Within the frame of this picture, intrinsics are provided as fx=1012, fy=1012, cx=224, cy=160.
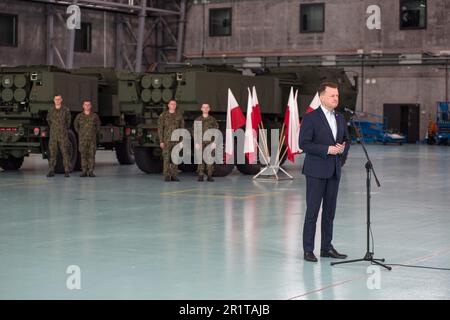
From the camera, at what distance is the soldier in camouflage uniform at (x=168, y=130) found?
20422mm

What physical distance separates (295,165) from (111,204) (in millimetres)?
12287

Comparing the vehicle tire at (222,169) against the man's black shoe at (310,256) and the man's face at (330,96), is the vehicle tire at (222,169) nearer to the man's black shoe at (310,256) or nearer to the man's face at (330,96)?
the man's black shoe at (310,256)

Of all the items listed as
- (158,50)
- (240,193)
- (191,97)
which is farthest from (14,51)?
(240,193)

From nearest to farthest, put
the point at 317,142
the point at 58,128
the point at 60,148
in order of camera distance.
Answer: the point at 317,142 < the point at 58,128 < the point at 60,148

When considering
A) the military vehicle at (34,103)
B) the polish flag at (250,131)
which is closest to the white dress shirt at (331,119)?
the polish flag at (250,131)

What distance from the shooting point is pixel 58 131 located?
21.2 meters

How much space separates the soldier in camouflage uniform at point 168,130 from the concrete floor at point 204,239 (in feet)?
1.64

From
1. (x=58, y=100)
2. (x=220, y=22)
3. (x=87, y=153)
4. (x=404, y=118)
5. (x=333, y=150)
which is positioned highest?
(x=220, y=22)

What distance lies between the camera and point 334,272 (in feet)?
29.4

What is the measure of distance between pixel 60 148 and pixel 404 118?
83.7 ft

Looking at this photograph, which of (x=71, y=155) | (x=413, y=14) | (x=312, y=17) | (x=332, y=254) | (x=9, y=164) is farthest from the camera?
(x=312, y=17)

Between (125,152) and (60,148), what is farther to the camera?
(125,152)

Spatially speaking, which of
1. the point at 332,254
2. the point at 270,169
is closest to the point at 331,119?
the point at 332,254

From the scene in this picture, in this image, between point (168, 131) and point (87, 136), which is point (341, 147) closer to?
point (168, 131)
